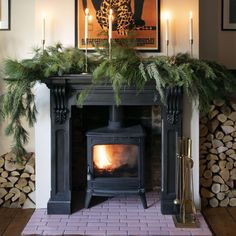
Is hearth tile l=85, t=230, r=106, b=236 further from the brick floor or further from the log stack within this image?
the log stack

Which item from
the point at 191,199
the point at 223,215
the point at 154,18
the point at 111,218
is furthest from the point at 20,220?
the point at 154,18

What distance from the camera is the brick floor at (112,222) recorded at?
2.51m

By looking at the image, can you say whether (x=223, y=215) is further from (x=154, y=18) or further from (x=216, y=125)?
(x=154, y=18)

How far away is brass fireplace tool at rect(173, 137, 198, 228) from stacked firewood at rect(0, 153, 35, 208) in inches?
48.2

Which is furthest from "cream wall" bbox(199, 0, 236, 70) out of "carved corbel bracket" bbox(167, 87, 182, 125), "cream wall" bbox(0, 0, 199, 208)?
"carved corbel bracket" bbox(167, 87, 182, 125)

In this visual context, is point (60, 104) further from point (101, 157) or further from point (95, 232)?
point (95, 232)

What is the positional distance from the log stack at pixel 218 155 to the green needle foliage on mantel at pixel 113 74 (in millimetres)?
305

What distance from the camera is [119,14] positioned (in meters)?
2.92

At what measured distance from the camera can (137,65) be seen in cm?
258

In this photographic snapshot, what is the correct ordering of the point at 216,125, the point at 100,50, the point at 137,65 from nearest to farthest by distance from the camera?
the point at 137,65 → the point at 100,50 → the point at 216,125

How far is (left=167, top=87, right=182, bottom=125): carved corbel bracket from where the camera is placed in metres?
2.71

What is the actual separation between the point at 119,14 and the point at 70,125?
97cm

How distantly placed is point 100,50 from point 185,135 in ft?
3.13

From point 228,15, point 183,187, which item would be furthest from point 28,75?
point 228,15
